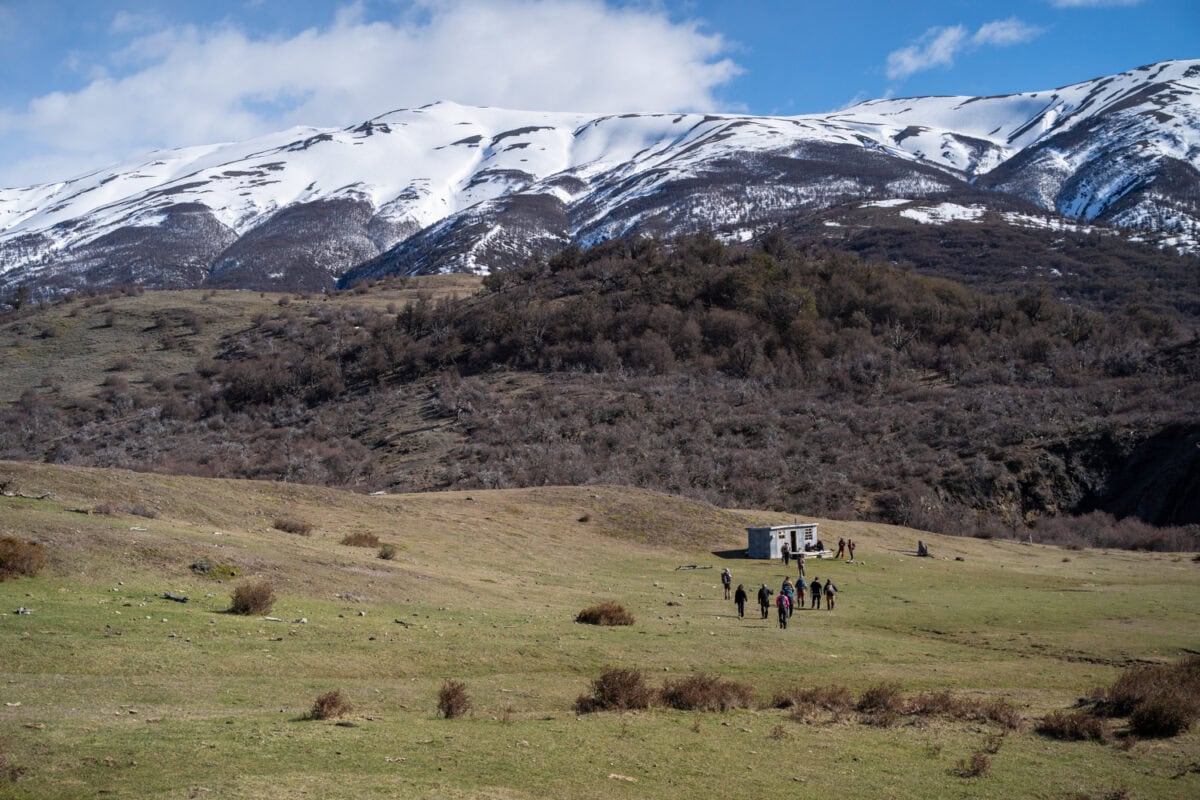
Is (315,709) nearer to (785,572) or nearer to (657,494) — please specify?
(785,572)

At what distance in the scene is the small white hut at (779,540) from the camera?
146 ft

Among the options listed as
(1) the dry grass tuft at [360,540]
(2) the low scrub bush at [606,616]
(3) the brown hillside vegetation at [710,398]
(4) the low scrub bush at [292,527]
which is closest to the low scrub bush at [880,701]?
(2) the low scrub bush at [606,616]

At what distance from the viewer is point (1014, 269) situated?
14725 cm

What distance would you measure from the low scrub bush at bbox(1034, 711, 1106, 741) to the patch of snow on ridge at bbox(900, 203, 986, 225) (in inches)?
6989

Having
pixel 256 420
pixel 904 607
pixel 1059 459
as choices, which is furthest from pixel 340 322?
pixel 904 607

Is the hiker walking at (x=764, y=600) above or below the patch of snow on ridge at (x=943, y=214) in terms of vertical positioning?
below

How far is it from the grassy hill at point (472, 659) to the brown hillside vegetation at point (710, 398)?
81.0 feet

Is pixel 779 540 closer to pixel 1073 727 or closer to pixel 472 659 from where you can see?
pixel 472 659

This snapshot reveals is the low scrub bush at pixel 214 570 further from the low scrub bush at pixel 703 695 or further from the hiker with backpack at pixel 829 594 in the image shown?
the hiker with backpack at pixel 829 594

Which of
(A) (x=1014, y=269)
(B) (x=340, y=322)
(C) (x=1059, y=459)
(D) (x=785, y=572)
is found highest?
(A) (x=1014, y=269)

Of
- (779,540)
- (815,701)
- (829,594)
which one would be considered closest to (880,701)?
(815,701)

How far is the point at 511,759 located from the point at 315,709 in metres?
3.41

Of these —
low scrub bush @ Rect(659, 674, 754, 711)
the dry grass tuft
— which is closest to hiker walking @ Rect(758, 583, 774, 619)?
low scrub bush @ Rect(659, 674, 754, 711)

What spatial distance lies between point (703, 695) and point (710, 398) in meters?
67.1
